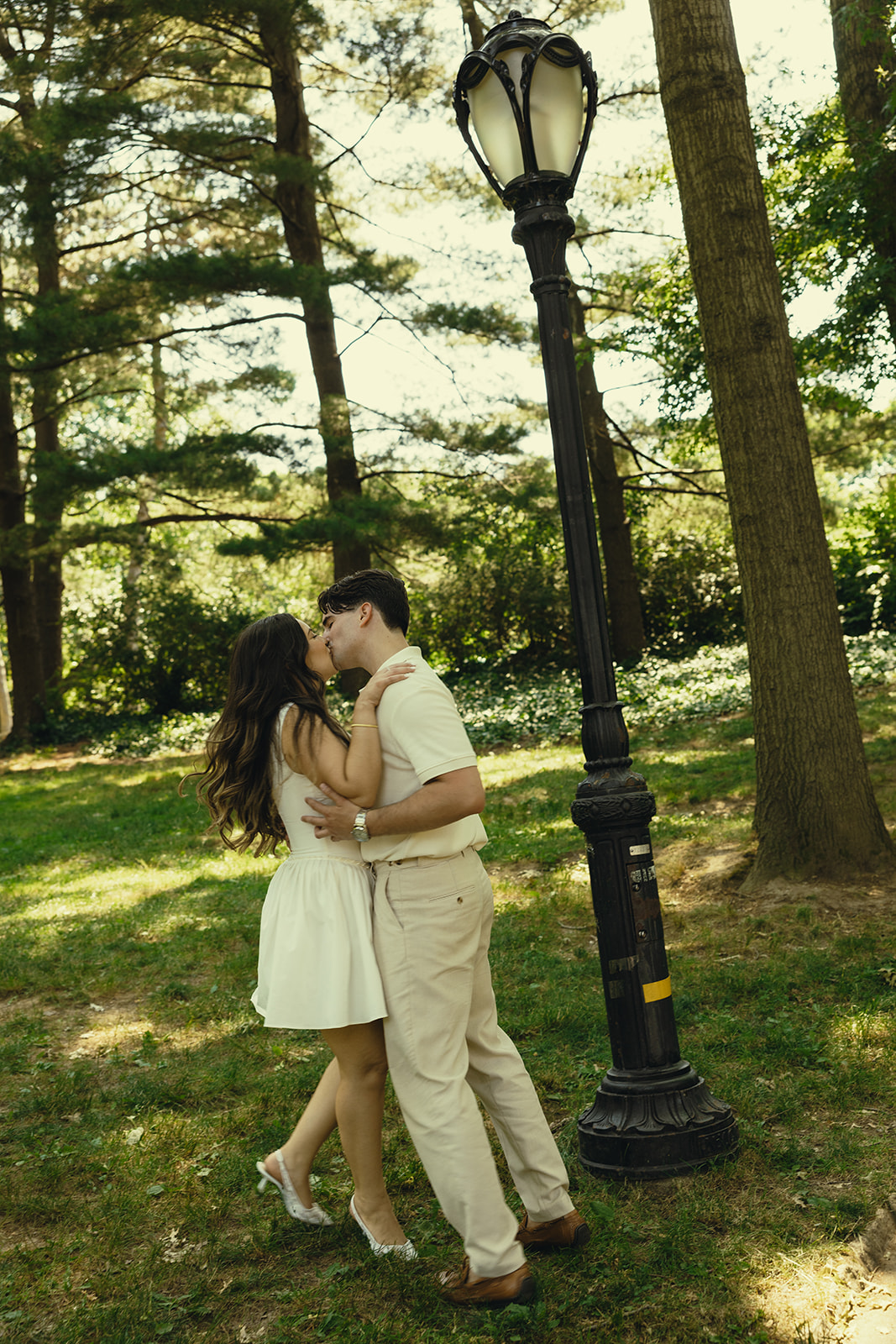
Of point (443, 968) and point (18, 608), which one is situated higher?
point (18, 608)

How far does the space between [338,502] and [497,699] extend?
4.47m

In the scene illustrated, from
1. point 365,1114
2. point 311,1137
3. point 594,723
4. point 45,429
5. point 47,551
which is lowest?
point 311,1137

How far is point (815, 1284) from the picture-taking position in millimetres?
2744

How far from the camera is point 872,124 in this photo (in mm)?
10430

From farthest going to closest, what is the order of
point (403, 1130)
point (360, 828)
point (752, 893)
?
1. point (752, 893)
2. point (403, 1130)
3. point (360, 828)

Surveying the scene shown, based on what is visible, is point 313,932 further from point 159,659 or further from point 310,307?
point 159,659

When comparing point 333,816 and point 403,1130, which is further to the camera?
point 403,1130

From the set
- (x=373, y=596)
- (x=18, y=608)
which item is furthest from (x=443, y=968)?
(x=18, y=608)

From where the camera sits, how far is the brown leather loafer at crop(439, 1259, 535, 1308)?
9.02 ft

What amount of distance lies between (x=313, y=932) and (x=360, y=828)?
32 cm

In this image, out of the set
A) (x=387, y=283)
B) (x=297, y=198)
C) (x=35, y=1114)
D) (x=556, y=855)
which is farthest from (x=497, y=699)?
(x=35, y=1114)

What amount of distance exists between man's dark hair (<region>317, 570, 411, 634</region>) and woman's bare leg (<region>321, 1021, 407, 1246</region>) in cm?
111

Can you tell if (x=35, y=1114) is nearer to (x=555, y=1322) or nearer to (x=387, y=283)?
(x=555, y=1322)

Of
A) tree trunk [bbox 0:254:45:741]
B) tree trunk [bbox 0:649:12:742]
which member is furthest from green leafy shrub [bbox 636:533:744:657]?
tree trunk [bbox 0:649:12:742]
